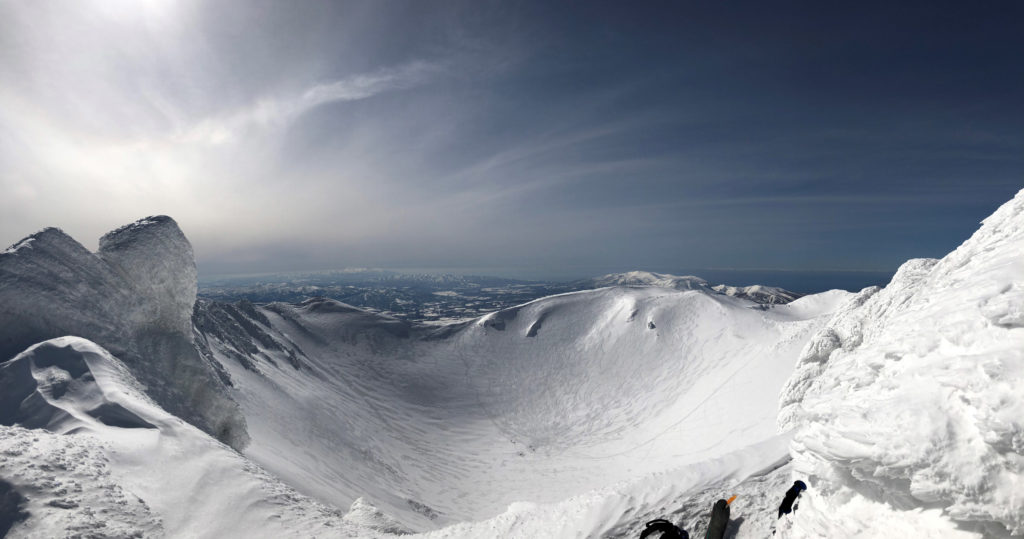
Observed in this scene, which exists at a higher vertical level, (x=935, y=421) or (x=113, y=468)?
(x=935, y=421)

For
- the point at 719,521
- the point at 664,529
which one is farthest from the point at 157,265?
the point at 719,521

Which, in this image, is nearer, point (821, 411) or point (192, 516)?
point (821, 411)

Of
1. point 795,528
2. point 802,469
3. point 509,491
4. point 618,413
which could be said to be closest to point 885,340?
point 802,469

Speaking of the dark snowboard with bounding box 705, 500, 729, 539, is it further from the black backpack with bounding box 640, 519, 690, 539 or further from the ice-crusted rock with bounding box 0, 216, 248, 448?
the ice-crusted rock with bounding box 0, 216, 248, 448

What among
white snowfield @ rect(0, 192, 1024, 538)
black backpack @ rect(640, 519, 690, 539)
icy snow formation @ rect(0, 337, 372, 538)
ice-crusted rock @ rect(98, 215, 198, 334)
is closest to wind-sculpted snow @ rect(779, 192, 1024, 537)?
white snowfield @ rect(0, 192, 1024, 538)

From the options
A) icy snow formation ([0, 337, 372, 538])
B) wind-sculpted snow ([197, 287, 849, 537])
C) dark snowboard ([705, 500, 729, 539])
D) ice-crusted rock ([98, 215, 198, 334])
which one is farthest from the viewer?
wind-sculpted snow ([197, 287, 849, 537])

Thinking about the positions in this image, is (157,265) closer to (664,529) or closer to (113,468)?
(113,468)

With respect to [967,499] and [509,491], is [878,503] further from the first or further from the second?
[509,491]
